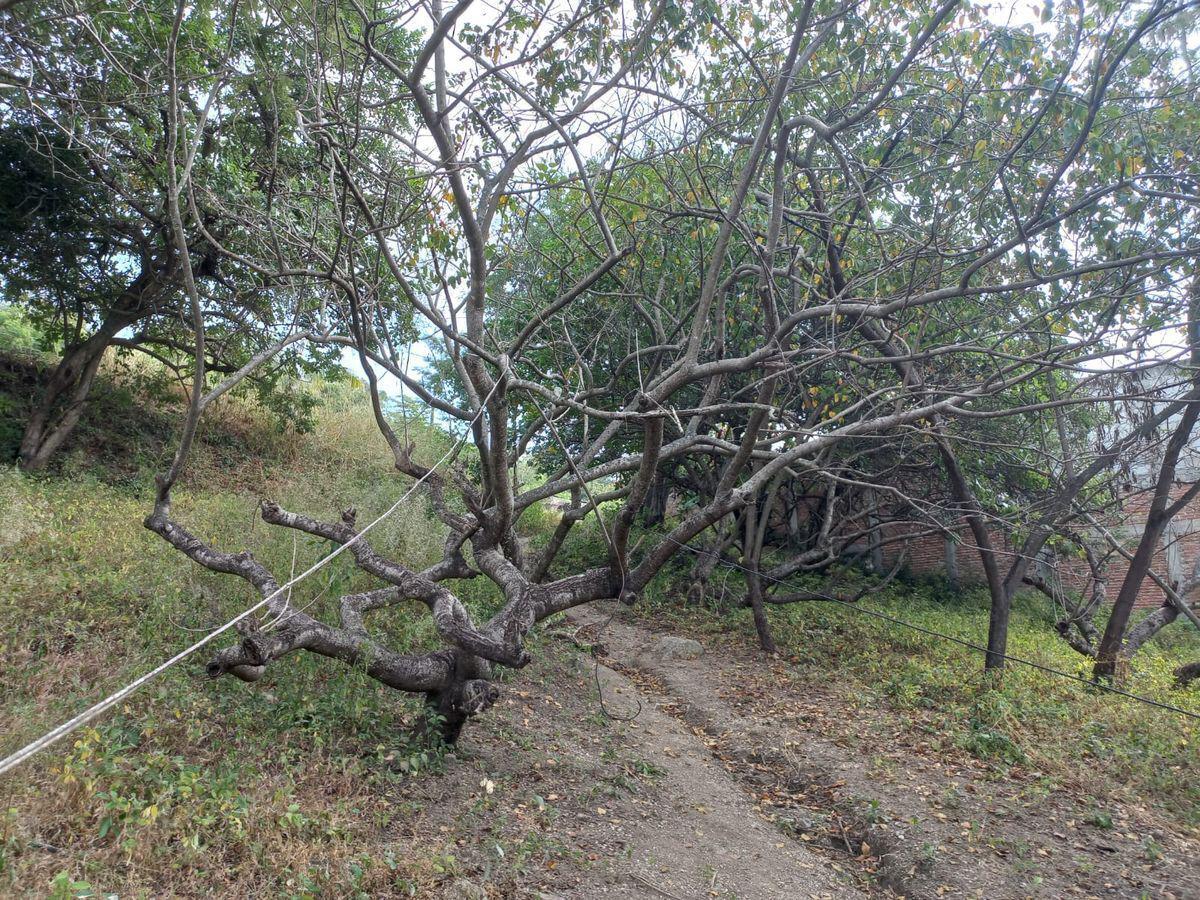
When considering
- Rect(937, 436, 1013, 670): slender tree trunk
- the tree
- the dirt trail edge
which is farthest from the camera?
Rect(937, 436, 1013, 670): slender tree trunk

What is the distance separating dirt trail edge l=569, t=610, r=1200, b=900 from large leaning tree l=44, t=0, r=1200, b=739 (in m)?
1.18

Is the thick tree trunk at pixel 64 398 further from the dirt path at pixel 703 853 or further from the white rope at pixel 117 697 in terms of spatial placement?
the dirt path at pixel 703 853

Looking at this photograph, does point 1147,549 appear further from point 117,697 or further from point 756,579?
point 117,697

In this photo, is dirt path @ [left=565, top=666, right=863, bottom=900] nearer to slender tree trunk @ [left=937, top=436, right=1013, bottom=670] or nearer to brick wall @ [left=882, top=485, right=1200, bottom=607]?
slender tree trunk @ [left=937, top=436, right=1013, bottom=670]

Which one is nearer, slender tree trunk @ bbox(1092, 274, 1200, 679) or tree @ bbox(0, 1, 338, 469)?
tree @ bbox(0, 1, 338, 469)

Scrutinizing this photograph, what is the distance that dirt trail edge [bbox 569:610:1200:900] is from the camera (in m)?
3.93

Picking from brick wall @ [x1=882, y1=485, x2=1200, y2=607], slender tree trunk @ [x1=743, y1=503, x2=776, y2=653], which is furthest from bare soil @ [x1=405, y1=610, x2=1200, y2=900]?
brick wall @ [x1=882, y1=485, x2=1200, y2=607]

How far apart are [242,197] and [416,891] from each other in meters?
6.01

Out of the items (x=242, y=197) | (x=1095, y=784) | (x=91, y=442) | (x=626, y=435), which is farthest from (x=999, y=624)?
(x=91, y=442)

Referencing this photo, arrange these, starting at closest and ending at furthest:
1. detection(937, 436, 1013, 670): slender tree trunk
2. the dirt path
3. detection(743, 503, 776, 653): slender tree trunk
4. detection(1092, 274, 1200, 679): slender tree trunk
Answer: the dirt path < detection(1092, 274, 1200, 679): slender tree trunk < detection(937, 436, 1013, 670): slender tree trunk < detection(743, 503, 776, 653): slender tree trunk

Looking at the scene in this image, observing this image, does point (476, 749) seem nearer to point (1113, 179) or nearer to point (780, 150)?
point (780, 150)

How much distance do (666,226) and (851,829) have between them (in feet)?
15.8

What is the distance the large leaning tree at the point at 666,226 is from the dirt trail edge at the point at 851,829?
1.18 meters

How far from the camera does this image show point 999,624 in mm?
7406
